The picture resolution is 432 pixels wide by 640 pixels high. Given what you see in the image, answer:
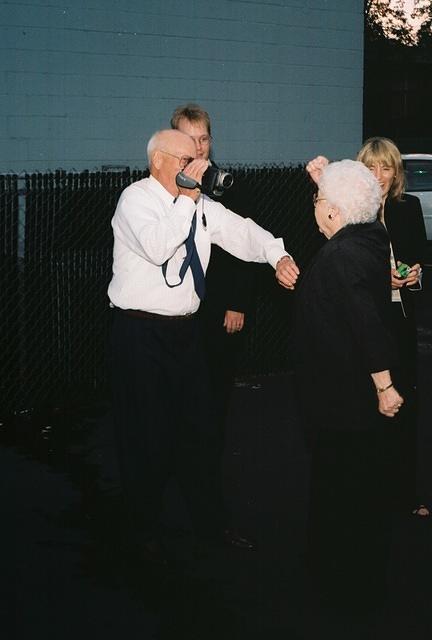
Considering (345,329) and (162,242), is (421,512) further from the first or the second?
(162,242)

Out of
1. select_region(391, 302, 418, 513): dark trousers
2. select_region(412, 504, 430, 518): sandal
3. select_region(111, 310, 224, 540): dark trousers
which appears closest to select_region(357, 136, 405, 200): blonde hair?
select_region(391, 302, 418, 513): dark trousers

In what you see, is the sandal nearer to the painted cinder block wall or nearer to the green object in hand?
the green object in hand

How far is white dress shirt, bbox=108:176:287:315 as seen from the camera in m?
4.67

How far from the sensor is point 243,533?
5621 mm

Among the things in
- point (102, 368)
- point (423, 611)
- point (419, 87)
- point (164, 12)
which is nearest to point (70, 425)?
point (102, 368)

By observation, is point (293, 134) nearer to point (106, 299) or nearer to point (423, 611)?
point (106, 299)

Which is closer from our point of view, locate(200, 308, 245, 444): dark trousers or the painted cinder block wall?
locate(200, 308, 245, 444): dark trousers

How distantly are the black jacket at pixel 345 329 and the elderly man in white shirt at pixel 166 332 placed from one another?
0.55 metres

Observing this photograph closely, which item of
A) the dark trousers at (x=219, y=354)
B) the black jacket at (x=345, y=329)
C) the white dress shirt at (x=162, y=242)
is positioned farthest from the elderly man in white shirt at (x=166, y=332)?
the dark trousers at (x=219, y=354)

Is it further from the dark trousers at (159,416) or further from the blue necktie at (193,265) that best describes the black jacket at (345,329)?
the dark trousers at (159,416)

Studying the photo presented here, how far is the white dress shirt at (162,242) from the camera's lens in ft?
15.3

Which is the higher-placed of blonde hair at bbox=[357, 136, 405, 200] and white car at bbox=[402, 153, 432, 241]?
white car at bbox=[402, 153, 432, 241]

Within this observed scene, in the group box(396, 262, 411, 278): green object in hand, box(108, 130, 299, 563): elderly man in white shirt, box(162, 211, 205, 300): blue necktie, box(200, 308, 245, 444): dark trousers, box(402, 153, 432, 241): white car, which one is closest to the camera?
box(108, 130, 299, 563): elderly man in white shirt

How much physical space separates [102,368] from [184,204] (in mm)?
4158
